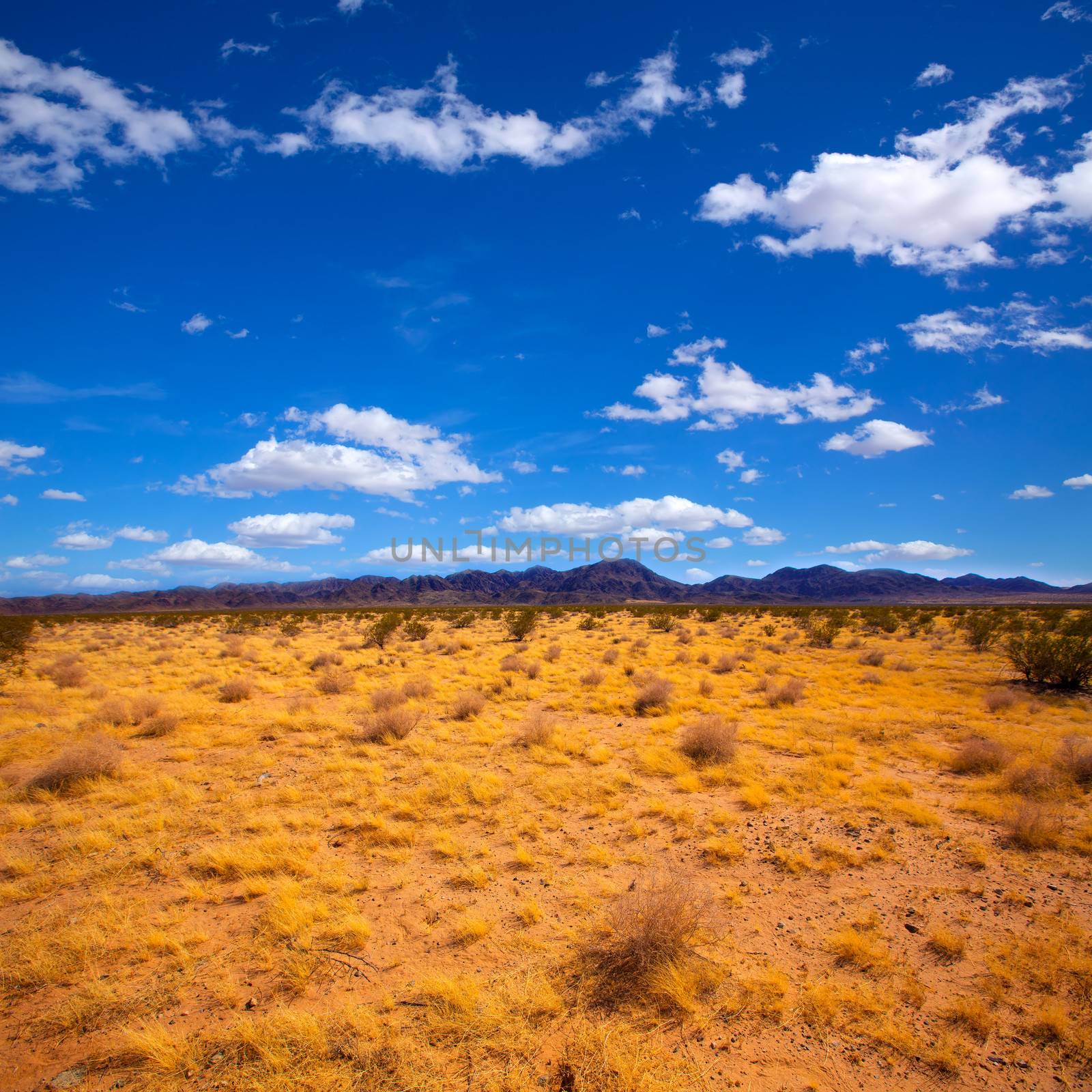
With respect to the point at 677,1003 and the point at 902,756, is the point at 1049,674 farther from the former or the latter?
the point at 677,1003

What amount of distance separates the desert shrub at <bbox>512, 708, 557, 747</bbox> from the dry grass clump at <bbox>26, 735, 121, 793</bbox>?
24.3 feet

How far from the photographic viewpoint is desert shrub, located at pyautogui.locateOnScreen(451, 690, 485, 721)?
13.5 meters

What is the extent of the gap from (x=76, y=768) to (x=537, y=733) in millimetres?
8148

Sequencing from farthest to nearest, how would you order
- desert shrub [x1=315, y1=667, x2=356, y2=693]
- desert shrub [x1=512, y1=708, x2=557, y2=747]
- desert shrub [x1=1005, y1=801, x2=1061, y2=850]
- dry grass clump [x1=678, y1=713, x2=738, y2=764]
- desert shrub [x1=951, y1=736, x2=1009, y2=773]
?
desert shrub [x1=315, y1=667, x2=356, y2=693], desert shrub [x1=512, y1=708, x2=557, y2=747], dry grass clump [x1=678, y1=713, x2=738, y2=764], desert shrub [x1=951, y1=736, x2=1009, y2=773], desert shrub [x1=1005, y1=801, x2=1061, y2=850]

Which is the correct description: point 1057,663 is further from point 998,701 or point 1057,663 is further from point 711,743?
point 711,743

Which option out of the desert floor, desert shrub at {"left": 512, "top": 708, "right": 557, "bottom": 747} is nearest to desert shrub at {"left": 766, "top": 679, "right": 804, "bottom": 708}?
the desert floor

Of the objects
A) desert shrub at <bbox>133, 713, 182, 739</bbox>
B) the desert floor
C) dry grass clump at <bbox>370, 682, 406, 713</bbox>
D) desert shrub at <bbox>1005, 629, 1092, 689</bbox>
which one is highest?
desert shrub at <bbox>1005, 629, 1092, 689</bbox>

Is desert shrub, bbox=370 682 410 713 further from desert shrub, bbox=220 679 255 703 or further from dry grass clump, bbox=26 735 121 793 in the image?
dry grass clump, bbox=26 735 121 793

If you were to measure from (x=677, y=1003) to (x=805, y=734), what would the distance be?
888 centimetres

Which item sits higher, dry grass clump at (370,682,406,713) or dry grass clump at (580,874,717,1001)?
dry grass clump at (370,682,406,713)

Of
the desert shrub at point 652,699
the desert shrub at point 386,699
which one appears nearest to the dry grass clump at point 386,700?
the desert shrub at point 386,699

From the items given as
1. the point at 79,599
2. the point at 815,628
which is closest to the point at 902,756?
the point at 815,628

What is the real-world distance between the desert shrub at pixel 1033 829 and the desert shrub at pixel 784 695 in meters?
7.31

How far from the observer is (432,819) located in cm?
805
